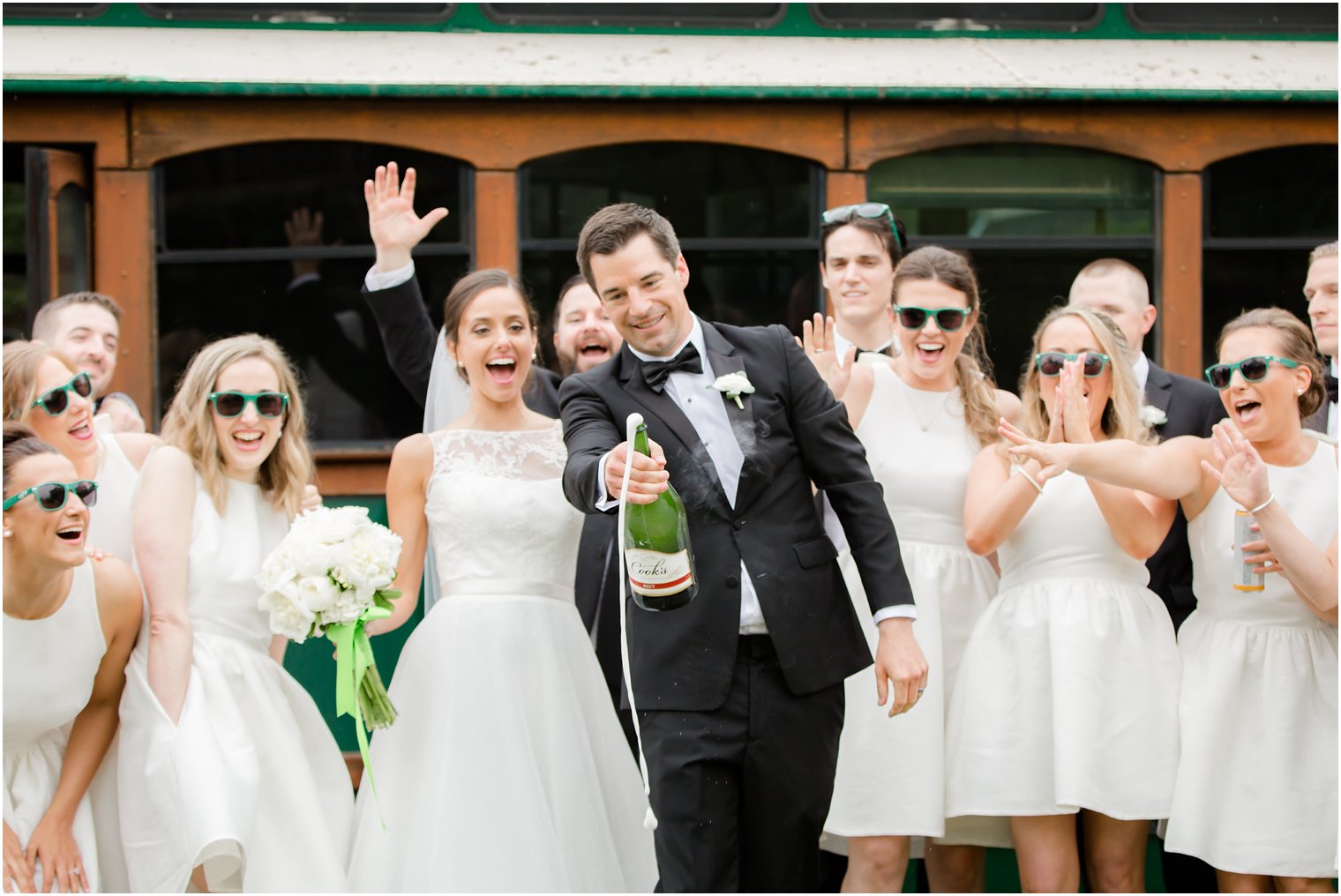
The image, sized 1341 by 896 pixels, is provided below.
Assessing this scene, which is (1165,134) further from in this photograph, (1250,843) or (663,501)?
(663,501)

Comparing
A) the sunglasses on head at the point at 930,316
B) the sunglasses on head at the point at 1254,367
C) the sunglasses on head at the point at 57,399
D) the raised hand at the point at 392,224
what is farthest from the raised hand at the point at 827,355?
the sunglasses on head at the point at 57,399

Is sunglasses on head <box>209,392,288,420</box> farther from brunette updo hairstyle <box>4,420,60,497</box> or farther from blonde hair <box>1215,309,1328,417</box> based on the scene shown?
blonde hair <box>1215,309,1328,417</box>

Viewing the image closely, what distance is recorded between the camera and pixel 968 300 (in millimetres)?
4508

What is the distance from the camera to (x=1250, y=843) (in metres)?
4.02

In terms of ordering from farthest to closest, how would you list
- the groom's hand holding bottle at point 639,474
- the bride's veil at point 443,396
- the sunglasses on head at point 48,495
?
the bride's veil at point 443,396, the sunglasses on head at point 48,495, the groom's hand holding bottle at point 639,474

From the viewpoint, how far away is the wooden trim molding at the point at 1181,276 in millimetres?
5691

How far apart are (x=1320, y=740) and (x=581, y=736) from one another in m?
2.08

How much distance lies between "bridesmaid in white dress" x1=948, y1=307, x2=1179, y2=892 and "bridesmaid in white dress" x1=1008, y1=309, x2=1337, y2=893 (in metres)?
0.11

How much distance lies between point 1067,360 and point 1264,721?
1170 mm

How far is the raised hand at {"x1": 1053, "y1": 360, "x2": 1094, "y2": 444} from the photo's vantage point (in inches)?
163

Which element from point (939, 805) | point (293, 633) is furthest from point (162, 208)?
point (939, 805)

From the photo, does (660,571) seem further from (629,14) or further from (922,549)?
(629,14)

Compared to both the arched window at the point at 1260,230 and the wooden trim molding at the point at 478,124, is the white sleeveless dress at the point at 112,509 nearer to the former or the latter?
the wooden trim molding at the point at 478,124

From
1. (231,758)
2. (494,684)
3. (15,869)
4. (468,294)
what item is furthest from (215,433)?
(15,869)
